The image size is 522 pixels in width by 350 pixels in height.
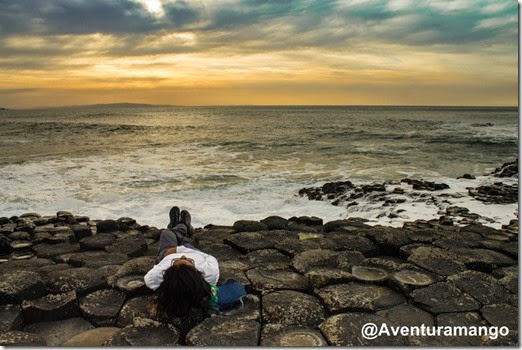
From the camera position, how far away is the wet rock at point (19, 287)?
13.7 feet

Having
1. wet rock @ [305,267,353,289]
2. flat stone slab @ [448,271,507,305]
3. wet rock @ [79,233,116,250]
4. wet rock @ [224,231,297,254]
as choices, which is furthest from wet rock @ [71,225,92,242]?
flat stone slab @ [448,271,507,305]

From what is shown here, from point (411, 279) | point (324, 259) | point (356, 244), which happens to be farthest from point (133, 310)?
point (356, 244)

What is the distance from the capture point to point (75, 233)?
670cm

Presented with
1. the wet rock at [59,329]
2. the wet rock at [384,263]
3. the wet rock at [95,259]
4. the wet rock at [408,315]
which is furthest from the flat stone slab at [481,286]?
the wet rock at [95,259]

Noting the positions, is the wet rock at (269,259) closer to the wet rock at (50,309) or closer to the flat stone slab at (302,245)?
the flat stone slab at (302,245)

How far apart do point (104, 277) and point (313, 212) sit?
6.72 m

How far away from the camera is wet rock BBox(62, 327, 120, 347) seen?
3.54m

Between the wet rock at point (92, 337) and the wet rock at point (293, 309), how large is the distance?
4.87 ft

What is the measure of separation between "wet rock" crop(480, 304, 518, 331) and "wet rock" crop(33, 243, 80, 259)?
5.60 meters

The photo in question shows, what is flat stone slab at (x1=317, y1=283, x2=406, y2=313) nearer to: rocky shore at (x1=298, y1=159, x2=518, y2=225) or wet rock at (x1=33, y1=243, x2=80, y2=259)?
wet rock at (x1=33, y1=243, x2=80, y2=259)

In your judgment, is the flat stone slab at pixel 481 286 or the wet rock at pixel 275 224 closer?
the flat stone slab at pixel 481 286

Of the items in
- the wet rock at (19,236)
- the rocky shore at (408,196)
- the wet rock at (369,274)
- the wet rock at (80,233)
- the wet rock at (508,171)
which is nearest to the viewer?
the wet rock at (369,274)

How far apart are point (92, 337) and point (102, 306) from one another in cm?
55

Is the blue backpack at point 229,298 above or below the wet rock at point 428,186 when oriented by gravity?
above
